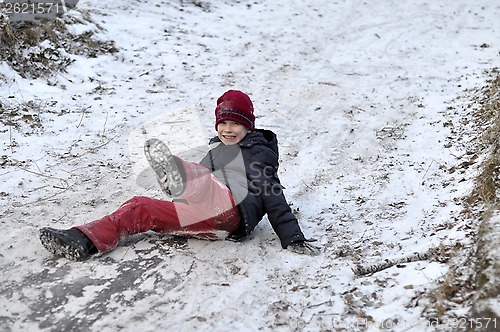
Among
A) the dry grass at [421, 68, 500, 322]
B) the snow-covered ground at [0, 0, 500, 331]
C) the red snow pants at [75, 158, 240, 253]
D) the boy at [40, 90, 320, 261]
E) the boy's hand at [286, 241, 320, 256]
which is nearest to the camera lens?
the dry grass at [421, 68, 500, 322]

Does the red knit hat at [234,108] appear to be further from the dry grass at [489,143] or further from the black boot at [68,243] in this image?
the dry grass at [489,143]

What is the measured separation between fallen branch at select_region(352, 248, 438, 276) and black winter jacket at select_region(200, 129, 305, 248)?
55 cm

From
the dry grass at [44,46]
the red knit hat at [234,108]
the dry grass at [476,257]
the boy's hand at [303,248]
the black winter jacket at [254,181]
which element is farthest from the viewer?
the dry grass at [44,46]


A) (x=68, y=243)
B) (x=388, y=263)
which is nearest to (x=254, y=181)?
(x=388, y=263)

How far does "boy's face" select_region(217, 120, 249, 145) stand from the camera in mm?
4828

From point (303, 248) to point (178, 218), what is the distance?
978mm

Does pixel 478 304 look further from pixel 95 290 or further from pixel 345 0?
pixel 345 0

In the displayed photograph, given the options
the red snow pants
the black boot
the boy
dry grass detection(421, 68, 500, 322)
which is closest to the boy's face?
the boy

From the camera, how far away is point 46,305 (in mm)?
3531

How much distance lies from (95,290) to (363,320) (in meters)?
1.74

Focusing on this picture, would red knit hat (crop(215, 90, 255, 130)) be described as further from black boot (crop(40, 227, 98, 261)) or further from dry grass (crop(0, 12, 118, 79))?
dry grass (crop(0, 12, 118, 79))

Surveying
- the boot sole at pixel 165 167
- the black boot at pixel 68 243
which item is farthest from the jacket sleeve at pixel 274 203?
the black boot at pixel 68 243

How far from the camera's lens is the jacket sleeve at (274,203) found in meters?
4.26

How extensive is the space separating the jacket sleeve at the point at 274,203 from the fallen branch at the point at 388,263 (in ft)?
1.82
